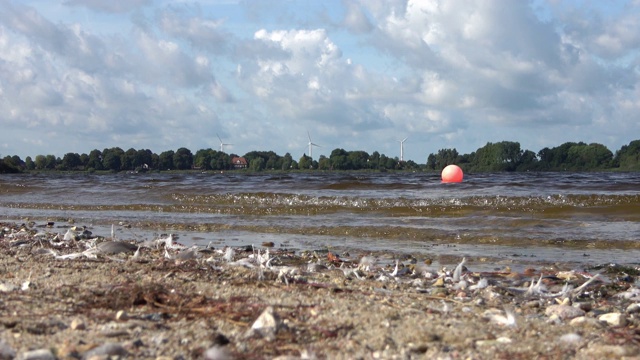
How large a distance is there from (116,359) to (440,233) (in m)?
8.83

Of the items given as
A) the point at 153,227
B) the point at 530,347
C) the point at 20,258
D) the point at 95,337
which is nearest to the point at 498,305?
the point at 530,347

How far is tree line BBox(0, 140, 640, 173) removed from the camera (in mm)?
61219

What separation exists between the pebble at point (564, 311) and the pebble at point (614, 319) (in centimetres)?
16

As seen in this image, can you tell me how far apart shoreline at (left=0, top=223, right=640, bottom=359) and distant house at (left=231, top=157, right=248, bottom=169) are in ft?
257

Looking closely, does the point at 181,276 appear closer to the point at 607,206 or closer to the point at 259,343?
the point at 259,343

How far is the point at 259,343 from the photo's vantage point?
3645mm

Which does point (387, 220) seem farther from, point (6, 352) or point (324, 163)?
A: point (324, 163)

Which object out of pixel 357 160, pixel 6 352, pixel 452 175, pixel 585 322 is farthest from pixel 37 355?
pixel 357 160

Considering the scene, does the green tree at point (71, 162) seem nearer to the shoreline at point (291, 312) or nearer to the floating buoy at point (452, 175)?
the floating buoy at point (452, 175)

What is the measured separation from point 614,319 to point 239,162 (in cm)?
8315

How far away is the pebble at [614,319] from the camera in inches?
187

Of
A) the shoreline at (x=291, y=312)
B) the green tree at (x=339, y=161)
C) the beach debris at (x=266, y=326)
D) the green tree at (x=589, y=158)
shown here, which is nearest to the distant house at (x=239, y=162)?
the green tree at (x=339, y=161)

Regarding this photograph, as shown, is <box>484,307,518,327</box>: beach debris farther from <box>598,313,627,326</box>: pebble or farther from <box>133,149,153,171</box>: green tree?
<box>133,149,153,171</box>: green tree

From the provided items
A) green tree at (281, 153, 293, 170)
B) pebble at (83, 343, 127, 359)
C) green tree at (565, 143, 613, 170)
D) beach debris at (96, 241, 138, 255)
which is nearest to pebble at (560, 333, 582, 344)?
pebble at (83, 343, 127, 359)
